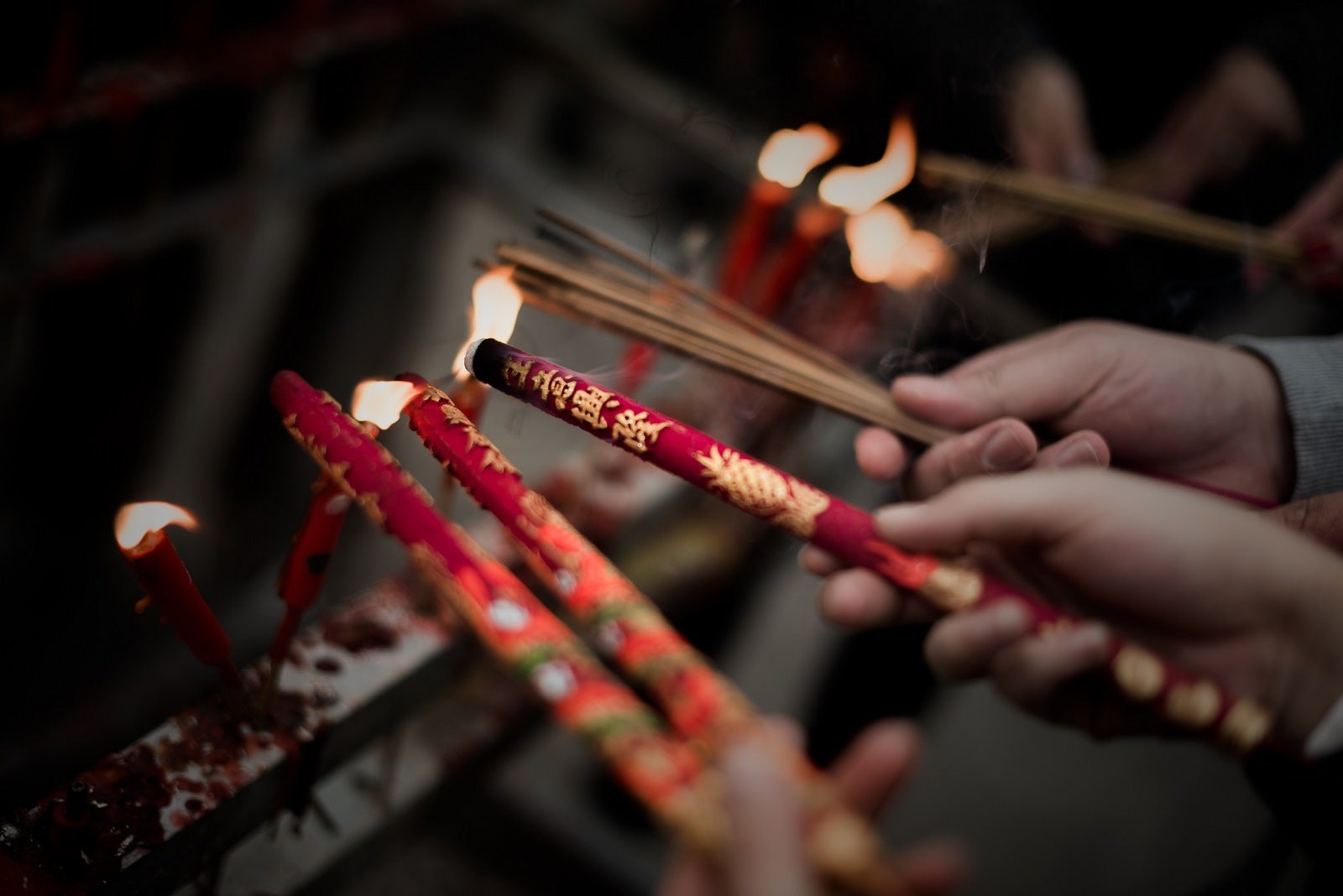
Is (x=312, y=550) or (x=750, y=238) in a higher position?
(x=750, y=238)

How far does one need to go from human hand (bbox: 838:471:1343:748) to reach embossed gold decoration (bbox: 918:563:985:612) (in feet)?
0.07

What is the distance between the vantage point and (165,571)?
0.89 m

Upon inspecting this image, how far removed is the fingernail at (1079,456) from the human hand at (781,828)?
655 millimetres

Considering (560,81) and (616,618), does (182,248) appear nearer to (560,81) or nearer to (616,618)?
(560,81)

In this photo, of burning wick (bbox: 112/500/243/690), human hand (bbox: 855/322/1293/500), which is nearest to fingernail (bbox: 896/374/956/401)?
human hand (bbox: 855/322/1293/500)

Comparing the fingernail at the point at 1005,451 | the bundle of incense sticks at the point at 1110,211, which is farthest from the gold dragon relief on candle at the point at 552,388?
the bundle of incense sticks at the point at 1110,211

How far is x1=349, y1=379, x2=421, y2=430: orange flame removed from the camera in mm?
1023

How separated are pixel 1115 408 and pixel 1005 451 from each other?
0.30 m

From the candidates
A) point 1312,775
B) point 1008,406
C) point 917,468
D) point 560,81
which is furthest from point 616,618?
point 560,81

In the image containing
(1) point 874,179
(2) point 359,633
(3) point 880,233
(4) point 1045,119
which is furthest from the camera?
(4) point 1045,119

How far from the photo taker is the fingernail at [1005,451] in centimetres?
126

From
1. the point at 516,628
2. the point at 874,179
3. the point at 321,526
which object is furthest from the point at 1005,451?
the point at 321,526

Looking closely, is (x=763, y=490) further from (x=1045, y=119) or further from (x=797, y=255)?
(x=1045, y=119)

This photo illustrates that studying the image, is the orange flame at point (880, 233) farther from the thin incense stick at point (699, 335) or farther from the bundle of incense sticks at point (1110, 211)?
the thin incense stick at point (699, 335)
